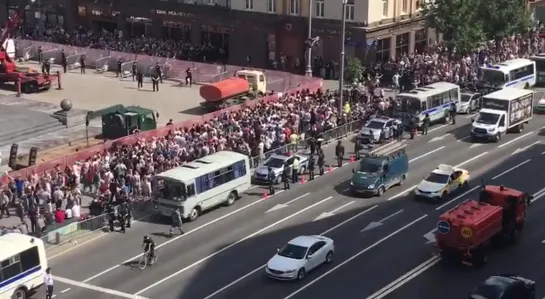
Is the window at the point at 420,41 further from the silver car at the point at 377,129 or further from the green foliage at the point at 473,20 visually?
the silver car at the point at 377,129

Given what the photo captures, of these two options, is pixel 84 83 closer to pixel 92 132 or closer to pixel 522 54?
pixel 92 132

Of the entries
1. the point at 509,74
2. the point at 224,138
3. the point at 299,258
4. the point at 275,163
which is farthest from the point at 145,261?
the point at 509,74

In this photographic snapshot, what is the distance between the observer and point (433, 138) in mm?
54906

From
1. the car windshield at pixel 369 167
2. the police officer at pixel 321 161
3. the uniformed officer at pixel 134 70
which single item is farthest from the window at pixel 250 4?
the car windshield at pixel 369 167

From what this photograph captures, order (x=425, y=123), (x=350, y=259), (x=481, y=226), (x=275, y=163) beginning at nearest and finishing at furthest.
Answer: (x=481, y=226) < (x=350, y=259) < (x=275, y=163) < (x=425, y=123)

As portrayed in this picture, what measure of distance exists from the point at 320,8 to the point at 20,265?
44.8m

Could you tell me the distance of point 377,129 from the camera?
52438 mm

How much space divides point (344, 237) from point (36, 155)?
1828 centimetres

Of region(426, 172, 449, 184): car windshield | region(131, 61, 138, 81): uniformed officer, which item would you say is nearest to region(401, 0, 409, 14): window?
region(131, 61, 138, 81): uniformed officer

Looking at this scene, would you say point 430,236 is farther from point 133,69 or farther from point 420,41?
point 420,41

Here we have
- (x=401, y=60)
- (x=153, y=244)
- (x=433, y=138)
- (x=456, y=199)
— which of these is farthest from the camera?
(x=401, y=60)

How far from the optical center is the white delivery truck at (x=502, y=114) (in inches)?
2108

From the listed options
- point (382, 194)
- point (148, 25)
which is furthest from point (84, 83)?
point (382, 194)

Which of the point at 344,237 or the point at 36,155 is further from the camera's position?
the point at 36,155
